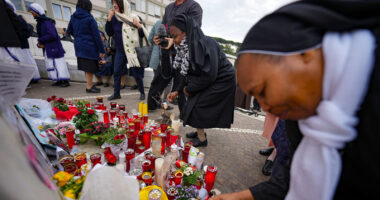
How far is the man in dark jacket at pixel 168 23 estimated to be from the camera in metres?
3.10

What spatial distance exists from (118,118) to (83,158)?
102cm

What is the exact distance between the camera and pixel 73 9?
15.9 metres

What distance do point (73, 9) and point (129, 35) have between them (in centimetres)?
1710

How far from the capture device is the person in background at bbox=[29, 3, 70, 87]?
4.35 meters

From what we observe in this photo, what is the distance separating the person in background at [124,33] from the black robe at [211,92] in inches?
88.5

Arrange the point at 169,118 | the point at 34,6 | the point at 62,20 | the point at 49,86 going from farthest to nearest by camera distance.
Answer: the point at 62,20
the point at 49,86
the point at 34,6
the point at 169,118

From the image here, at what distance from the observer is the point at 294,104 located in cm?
56

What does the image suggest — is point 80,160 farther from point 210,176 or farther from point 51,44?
point 51,44

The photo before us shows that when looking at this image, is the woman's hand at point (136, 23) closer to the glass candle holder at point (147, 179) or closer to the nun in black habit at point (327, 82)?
the glass candle holder at point (147, 179)

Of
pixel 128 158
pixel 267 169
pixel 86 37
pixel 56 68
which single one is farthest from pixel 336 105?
pixel 56 68

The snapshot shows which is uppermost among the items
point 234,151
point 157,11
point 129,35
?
point 157,11

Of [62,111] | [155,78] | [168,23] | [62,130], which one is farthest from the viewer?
[155,78]

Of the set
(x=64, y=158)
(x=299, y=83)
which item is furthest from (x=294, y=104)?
(x=64, y=158)

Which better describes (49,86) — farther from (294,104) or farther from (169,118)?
(294,104)
